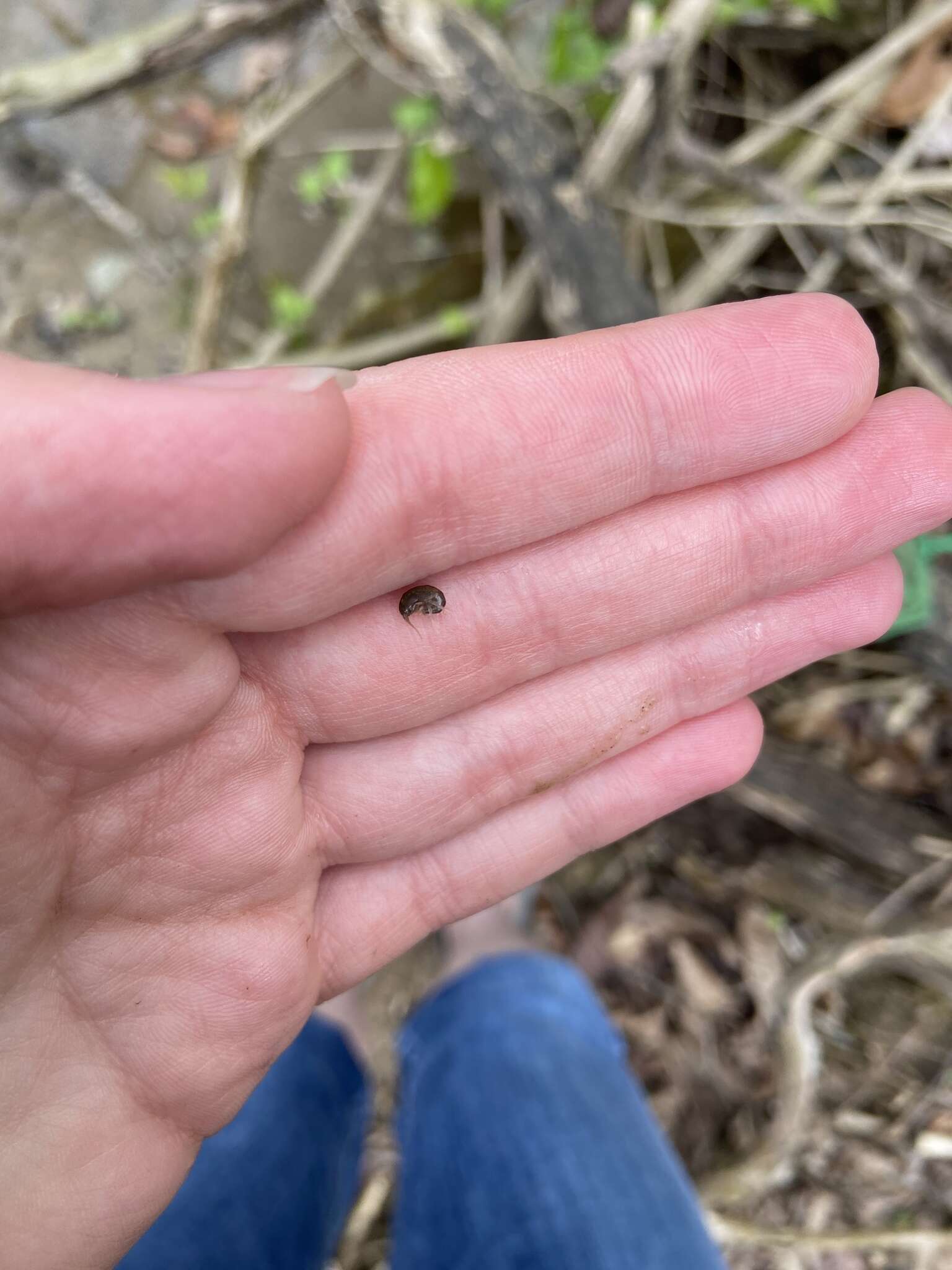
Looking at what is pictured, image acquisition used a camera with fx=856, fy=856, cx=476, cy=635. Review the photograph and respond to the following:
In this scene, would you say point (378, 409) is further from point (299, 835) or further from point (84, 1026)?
point (84, 1026)

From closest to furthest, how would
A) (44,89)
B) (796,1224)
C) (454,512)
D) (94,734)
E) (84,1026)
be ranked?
(94,734) < (454,512) < (84,1026) < (796,1224) < (44,89)

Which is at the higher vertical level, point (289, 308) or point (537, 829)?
point (289, 308)

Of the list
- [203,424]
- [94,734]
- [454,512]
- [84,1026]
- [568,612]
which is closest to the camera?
[203,424]

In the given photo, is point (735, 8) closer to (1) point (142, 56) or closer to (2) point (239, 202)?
(2) point (239, 202)

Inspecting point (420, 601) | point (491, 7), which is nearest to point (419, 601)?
point (420, 601)

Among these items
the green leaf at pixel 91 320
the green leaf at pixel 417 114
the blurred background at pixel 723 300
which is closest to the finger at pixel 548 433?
the blurred background at pixel 723 300

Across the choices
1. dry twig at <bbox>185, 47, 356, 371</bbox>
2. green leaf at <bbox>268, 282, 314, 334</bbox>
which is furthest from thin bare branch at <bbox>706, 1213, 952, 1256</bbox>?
green leaf at <bbox>268, 282, 314, 334</bbox>

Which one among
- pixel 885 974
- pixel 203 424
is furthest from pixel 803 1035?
pixel 203 424
